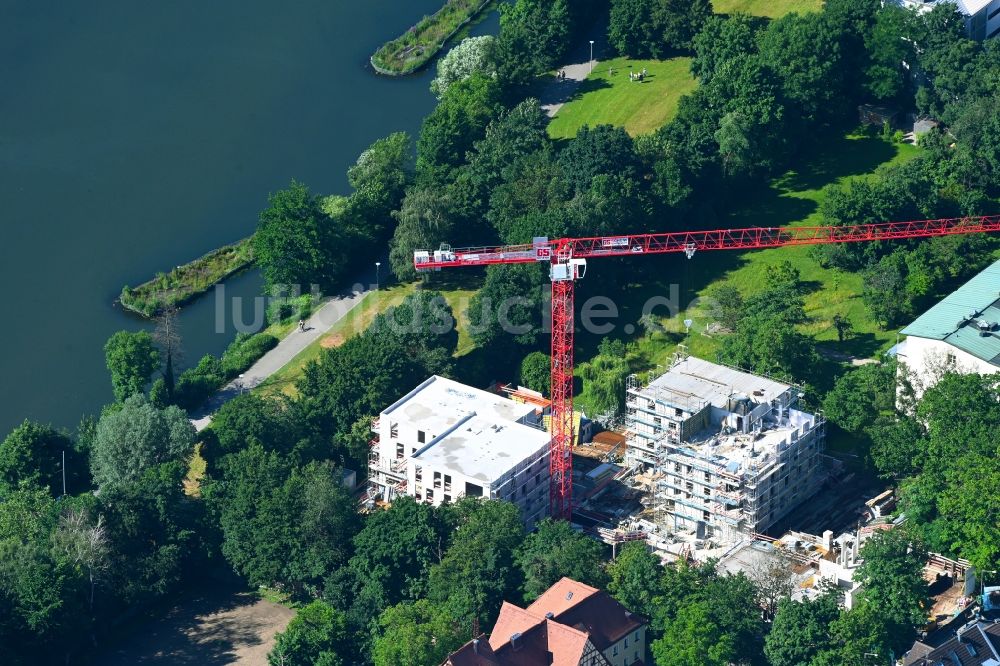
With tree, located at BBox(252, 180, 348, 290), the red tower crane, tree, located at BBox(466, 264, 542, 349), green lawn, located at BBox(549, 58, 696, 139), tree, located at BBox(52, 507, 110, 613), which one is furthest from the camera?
green lawn, located at BBox(549, 58, 696, 139)

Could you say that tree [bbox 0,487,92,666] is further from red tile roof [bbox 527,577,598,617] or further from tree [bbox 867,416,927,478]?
tree [bbox 867,416,927,478]

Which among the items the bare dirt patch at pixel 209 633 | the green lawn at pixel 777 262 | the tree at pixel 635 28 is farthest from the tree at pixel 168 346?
the tree at pixel 635 28

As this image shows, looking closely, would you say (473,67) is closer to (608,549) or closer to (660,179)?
(660,179)

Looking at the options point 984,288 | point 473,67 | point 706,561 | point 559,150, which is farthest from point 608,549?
point 473,67

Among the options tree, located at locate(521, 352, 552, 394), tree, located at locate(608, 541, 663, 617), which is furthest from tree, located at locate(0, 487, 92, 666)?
tree, located at locate(521, 352, 552, 394)

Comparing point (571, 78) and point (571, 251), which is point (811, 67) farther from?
point (571, 251)
